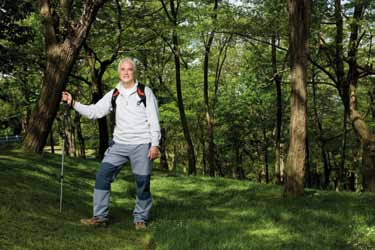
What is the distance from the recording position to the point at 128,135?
5.65 m

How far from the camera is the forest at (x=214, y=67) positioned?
33.8 feet


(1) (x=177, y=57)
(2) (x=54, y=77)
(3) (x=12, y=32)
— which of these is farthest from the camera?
(1) (x=177, y=57)

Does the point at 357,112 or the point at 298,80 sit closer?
the point at 298,80

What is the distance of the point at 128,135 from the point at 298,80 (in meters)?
3.86

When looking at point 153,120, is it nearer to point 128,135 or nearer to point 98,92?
point 128,135

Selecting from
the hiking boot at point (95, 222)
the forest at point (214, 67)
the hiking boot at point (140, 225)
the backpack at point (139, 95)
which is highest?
the forest at point (214, 67)

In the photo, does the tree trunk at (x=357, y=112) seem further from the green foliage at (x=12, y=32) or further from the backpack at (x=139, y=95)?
the green foliage at (x=12, y=32)

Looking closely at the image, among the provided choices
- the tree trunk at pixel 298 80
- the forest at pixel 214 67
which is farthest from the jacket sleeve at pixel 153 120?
the tree trunk at pixel 298 80

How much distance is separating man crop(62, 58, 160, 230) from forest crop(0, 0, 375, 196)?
1.54m

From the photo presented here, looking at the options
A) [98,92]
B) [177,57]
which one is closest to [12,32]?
[98,92]

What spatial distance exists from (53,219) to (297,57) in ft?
17.2

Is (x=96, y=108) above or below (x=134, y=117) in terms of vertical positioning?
above

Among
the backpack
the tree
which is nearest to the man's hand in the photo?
the backpack

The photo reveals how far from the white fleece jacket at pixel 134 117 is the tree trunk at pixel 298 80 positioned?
341 cm
